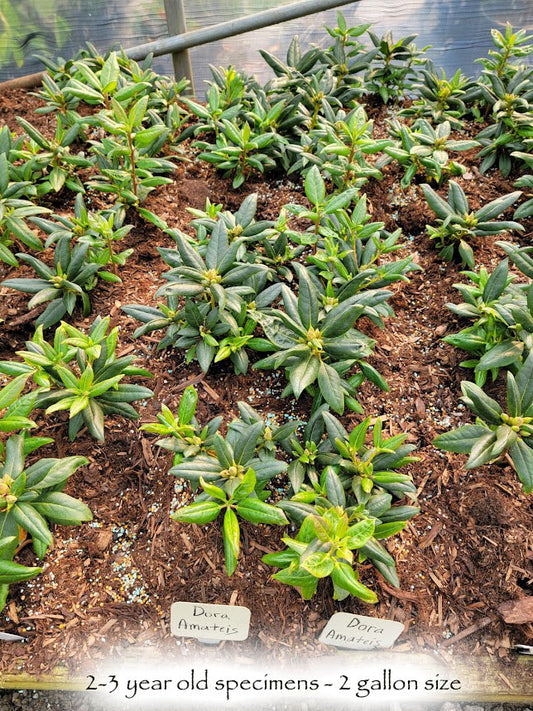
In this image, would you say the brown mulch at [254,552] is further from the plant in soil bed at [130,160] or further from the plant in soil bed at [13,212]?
the plant in soil bed at [130,160]

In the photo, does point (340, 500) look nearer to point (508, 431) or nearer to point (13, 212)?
point (508, 431)

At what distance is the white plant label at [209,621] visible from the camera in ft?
4.66

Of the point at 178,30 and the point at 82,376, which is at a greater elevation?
the point at 178,30

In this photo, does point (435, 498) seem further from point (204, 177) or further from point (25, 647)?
point (204, 177)

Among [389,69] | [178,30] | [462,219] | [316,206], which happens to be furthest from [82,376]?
[178,30]

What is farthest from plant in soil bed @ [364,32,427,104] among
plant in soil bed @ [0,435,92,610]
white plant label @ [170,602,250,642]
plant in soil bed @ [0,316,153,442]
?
white plant label @ [170,602,250,642]

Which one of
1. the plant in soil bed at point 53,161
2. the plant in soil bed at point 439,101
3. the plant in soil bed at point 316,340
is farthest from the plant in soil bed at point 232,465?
the plant in soil bed at point 439,101

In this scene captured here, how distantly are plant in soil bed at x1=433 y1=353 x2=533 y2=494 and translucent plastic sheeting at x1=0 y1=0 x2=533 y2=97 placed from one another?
2865 millimetres

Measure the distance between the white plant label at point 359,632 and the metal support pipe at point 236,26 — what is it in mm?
3088

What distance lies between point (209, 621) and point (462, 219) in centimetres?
180

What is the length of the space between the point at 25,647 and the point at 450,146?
8.27ft

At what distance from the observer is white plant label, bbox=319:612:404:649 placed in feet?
4.61

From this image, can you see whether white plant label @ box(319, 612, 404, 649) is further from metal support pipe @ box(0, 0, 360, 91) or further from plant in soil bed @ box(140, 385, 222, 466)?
metal support pipe @ box(0, 0, 360, 91)

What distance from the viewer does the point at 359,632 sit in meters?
1.44
